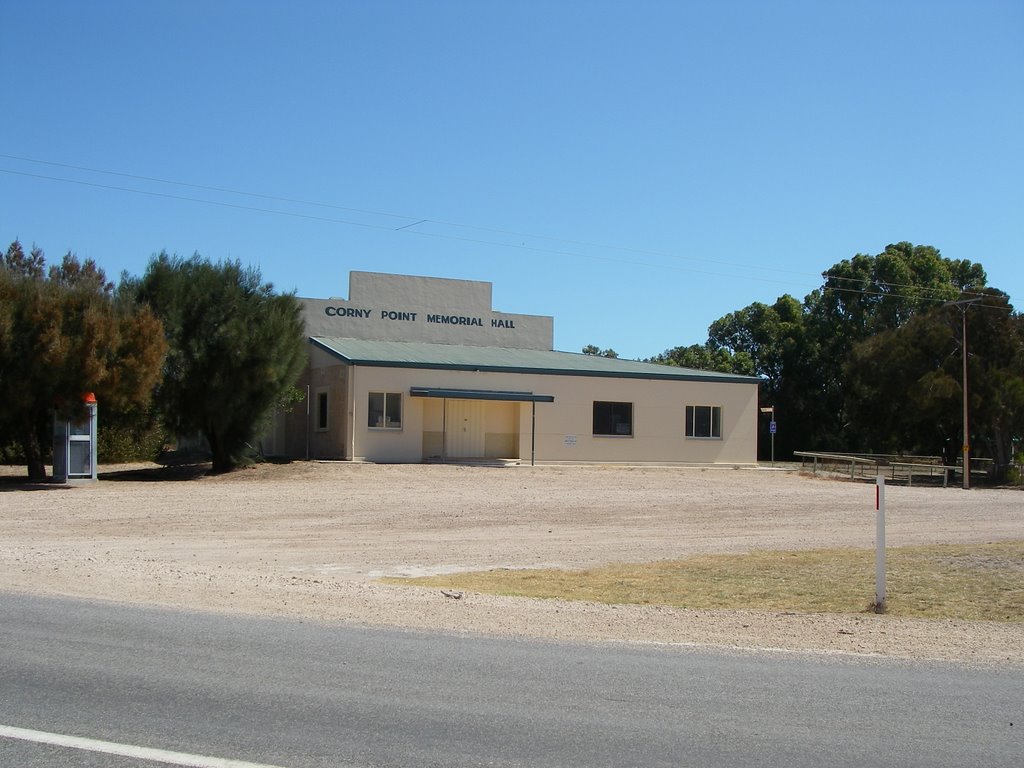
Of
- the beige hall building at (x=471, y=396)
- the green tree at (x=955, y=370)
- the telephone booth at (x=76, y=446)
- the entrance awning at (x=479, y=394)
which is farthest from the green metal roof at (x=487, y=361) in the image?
the green tree at (x=955, y=370)

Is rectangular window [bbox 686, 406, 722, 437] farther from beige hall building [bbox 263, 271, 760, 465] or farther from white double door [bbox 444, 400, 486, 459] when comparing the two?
white double door [bbox 444, 400, 486, 459]

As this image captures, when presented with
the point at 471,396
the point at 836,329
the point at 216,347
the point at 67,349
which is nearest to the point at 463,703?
the point at 67,349

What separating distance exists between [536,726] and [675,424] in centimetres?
3309

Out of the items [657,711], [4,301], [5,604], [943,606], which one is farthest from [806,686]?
[4,301]

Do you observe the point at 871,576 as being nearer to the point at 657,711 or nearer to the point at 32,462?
the point at 657,711

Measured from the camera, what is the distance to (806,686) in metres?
7.00

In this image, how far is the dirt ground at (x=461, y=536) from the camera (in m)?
9.71

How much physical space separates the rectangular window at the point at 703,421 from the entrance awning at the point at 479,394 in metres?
6.09

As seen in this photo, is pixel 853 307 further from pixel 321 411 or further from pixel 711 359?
pixel 321 411

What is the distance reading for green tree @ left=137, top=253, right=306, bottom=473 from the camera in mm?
28547

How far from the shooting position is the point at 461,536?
18.9 m

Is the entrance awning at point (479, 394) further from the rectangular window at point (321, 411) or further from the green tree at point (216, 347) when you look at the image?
the green tree at point (216, 347)

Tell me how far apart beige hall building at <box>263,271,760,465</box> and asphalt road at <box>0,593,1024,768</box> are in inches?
992

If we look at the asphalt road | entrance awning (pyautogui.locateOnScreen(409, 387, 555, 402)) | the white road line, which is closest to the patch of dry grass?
the asphalt road
